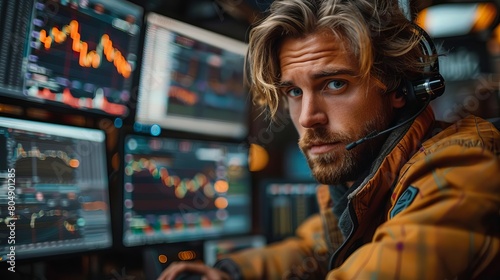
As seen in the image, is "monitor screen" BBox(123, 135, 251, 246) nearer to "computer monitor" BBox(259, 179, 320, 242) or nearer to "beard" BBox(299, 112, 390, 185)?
"computer monitor" BBox(259, 179, 320, 242)

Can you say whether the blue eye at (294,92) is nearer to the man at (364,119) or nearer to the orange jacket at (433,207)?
the man at (364,119)

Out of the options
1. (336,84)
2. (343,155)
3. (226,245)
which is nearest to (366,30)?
(336,84)

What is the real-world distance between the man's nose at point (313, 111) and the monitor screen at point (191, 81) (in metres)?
0.50

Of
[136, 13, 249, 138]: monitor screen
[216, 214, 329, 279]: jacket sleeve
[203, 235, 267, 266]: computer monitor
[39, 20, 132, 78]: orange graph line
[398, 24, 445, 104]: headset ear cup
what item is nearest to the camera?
[398, 24, 445, 104]: headset ear cup

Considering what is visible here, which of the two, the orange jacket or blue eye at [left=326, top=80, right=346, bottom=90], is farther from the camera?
blue eye at [left=326, top=80, right=346, bottom=90]

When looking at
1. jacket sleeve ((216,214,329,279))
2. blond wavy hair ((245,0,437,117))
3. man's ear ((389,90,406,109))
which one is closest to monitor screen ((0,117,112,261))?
jacket sleeve ((216,214,329,279))

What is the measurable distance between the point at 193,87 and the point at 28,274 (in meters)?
0.73

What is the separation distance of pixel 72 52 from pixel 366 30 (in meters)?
0.70

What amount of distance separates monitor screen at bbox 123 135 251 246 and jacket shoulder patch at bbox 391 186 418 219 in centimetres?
75

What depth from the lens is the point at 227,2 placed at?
1.38 meters

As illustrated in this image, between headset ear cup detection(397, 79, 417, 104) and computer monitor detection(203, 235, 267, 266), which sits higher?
headset ear cup detection(397, 79, 417, 104)

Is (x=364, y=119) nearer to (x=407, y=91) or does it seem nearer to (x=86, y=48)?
(x=407, y=91)

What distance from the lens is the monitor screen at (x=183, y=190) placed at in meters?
1.32

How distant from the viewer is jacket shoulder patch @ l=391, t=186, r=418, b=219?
78 centimetres
